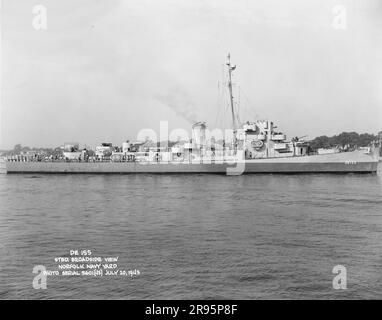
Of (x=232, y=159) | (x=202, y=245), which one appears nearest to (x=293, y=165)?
(x=232, y=159)

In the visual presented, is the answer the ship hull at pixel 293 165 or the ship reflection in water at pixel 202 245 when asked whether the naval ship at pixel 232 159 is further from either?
the ship reflection in water at pixel 202 245

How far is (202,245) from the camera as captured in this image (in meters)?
11.5

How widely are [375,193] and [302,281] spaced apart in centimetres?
1611

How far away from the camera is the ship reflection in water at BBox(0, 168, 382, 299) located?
8.70 metres

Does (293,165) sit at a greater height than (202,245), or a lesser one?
greater

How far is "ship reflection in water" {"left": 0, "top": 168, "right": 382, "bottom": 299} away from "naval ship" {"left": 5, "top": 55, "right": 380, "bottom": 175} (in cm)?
2088

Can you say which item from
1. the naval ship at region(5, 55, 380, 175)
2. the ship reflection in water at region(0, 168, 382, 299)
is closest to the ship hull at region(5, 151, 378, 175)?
the naval ship at region(5, 55, 380, 175)

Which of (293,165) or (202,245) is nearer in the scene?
(202,245)

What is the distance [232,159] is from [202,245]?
31.4 m

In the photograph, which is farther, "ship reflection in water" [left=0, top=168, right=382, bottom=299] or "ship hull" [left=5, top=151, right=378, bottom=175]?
"ship hull" [left=5, top=151, right=378, bottom=175]

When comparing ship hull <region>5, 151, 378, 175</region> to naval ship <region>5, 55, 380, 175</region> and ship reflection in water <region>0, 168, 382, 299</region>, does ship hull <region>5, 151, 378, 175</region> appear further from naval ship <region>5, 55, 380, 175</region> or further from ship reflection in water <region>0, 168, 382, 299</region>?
ship reflection in water <region>0, 168, 382, 299</region>

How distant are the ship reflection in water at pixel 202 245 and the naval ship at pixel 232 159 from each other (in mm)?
20880

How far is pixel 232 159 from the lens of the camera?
140ft

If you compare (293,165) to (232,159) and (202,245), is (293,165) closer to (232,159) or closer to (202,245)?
(232,159)
